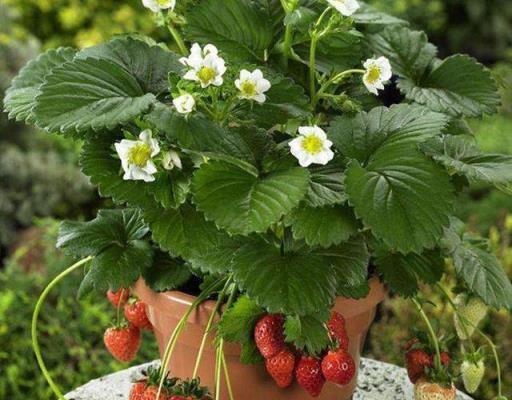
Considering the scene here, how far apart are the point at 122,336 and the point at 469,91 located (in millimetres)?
546

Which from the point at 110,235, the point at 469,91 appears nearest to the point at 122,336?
the point at 110,235

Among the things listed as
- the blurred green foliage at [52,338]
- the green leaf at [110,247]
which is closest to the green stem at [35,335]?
the green leaf at [110,247]

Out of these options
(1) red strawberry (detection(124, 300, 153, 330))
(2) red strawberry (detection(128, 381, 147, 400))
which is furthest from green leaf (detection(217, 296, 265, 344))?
(1) red strawberry (detection(124, 300, 153, 330))

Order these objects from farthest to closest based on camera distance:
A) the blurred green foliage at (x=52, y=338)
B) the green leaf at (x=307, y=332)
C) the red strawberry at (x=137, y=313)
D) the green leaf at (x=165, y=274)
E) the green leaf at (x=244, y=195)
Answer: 1. the blurred green foliage at (x=52, y=338)
2. the red strawberry at (x=137, y=313)
3. the green leaf at (x=165, y=274)
4. the green leaf at (x=307, y=332)
5. the green leaf at (x=244, y=195)

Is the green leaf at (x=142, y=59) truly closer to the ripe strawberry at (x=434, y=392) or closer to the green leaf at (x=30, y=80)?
the green leaf at (x=30, y=80)

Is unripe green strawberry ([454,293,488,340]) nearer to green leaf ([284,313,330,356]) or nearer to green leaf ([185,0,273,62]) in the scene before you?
green leaf ([284,313,330,356])

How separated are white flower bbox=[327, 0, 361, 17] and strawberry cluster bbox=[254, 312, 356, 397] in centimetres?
34

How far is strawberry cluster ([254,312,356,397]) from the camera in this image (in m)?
1.06

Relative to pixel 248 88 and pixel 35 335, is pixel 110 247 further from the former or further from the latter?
pixel 248 88

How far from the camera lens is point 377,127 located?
1.05m

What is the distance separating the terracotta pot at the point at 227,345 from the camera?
3.70 feet

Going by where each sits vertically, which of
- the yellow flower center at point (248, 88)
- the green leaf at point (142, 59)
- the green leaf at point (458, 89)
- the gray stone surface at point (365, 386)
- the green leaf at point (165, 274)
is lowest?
the gray stone surface at point (365, 386)

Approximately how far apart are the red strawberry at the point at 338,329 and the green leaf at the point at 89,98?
1.06 ft

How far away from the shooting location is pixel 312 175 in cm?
101
